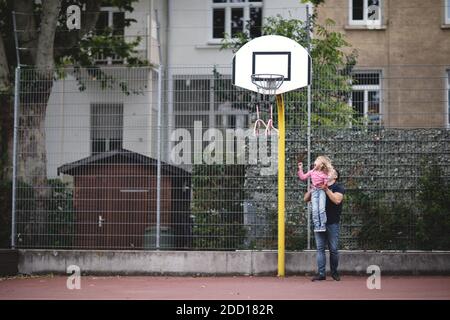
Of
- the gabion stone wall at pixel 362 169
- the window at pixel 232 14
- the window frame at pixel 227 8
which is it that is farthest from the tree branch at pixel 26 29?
the window at pixel 232 14

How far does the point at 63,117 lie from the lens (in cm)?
1428

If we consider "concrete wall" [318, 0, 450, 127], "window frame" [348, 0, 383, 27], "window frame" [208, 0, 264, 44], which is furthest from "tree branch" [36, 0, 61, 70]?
"window frame" [348, 0, 383, 27]

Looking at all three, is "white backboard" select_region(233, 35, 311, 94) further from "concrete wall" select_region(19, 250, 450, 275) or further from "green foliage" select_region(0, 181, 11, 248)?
"green foliage" select_region(0, 181, 11, 248)

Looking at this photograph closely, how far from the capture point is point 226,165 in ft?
45.5

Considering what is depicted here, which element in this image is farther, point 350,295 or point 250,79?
point 250,79

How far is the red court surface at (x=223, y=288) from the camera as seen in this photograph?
11086mm

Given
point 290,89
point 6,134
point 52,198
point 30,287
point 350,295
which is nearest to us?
point 350,295

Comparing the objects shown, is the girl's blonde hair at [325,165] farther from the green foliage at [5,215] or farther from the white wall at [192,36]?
the white wall at [192,36]

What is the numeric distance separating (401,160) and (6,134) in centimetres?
737

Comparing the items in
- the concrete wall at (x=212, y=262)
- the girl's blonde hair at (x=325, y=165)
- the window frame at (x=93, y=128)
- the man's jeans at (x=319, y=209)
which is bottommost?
the concrete wall at (x=212, y=262)

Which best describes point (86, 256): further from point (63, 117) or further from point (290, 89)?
point (290, 89)

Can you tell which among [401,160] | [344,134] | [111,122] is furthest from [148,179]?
[401,160]

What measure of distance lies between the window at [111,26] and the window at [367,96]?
356 inches

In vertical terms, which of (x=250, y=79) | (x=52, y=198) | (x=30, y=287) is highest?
Answer: (x=250, y=79)
